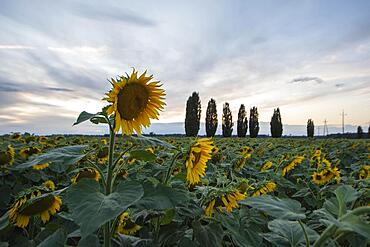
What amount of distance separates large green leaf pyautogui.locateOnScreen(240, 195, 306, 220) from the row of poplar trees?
52.9 meters

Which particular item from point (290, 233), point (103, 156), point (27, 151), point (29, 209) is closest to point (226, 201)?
point (290, 233)

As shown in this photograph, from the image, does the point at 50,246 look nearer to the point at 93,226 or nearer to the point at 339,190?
the point at 93,226

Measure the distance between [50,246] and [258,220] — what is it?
0.89 m

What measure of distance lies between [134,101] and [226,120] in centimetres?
6227

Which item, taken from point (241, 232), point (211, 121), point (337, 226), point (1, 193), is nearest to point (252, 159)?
point (1, 193)

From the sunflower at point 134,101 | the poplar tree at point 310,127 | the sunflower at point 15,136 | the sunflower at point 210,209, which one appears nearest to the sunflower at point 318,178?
the sunflower at point 210,209

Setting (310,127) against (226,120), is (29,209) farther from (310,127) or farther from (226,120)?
(310,127)

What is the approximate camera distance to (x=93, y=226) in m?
0.88

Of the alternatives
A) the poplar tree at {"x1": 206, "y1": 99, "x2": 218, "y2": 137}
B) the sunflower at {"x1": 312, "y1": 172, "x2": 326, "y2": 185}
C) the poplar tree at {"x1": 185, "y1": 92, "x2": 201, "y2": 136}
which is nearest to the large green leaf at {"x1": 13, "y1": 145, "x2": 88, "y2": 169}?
the sunflower at {"x1": 312, "y1": 172, "x2": 326, "y2": 185}

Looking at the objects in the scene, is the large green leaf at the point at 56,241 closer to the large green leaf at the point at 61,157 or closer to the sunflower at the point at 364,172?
the large green leaf at the point at 61,157

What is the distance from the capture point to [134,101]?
1.56m

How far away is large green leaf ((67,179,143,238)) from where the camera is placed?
90 centimetres

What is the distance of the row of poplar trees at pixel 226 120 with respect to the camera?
188 ft

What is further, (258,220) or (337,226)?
(258,220)
